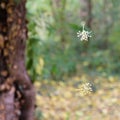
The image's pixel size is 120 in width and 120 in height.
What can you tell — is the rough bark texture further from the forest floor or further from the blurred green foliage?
the blurred green foliage

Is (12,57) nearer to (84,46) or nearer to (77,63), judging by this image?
(77,63)

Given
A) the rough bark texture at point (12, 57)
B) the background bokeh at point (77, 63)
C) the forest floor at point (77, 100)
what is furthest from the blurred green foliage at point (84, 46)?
the rough bark texture at point (12, 57)

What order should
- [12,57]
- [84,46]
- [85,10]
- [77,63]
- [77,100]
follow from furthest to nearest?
[85,10], [84,46], [77,63], [77,100], [12,57]

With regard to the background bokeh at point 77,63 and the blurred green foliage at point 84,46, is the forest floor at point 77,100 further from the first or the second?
the blurred green foliage at point 84,46

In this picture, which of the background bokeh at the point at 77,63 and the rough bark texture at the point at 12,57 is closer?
the rough bark texture at the point at 12,57

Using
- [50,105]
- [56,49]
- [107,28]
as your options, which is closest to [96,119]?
[50,105]

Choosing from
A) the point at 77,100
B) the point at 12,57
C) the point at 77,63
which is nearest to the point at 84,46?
the point at 77,63
